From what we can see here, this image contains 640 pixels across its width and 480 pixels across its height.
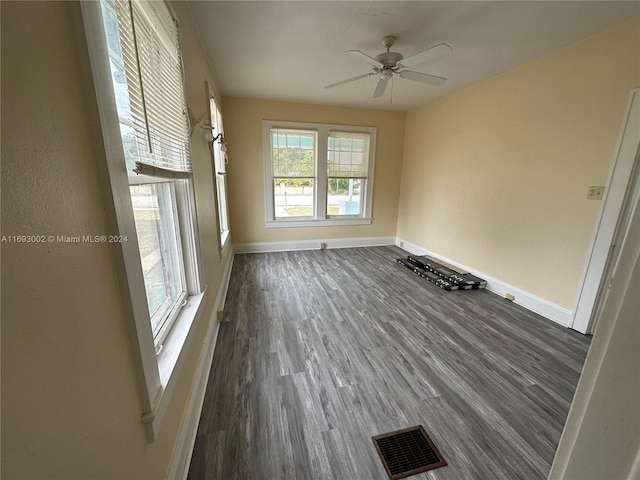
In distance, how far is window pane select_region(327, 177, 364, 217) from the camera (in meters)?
4.78

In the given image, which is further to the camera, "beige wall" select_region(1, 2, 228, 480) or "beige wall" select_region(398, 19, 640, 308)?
"beige wall" select_region(398, 19, 640, 308)

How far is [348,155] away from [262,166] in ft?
5.03

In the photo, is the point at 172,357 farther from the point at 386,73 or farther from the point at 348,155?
the point at 348,155

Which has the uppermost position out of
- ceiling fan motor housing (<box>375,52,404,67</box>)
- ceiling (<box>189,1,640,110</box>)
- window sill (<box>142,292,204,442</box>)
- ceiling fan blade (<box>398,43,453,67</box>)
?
ceiling (<box>189,1,640,110</box>)

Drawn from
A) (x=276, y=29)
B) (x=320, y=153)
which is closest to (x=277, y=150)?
(x=320, y=153)

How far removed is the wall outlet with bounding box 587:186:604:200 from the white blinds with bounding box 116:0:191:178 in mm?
3160

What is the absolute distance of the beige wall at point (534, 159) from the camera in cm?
215

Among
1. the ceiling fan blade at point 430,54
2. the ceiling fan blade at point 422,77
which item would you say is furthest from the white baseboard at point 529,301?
the ceiling fan blade at point 430,54

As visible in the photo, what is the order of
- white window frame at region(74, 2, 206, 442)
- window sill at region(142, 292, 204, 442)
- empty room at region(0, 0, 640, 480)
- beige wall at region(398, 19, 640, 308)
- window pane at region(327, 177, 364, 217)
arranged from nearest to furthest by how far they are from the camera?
empty room at region(0, 0, 640, 480) → white window frame at region(74, 2, 206, 442) → window sill at region(142, 292, 204, 442) → beige wall at region(398, 19, 640, 308) → window pane at region(327, 177, 364, 217)

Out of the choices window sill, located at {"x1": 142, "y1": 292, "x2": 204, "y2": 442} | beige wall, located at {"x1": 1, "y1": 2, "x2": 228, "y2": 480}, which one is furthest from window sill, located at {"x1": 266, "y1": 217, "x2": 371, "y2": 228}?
beige wall, located at {"x1": 1, "y1": 2, "x2": 228, "y2": 480}

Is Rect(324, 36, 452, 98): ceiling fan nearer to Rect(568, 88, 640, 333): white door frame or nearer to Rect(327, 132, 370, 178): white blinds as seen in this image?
Rect(568, 88, 640, 333): white door frame

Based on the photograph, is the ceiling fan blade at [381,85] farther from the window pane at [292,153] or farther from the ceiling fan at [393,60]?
the window pane at [292,153]

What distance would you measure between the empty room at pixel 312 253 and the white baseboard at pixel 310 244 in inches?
2.8

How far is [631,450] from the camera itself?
348 millimetres
